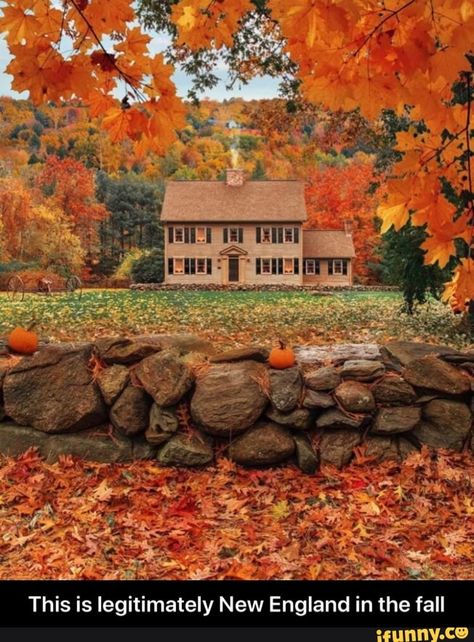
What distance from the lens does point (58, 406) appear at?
3.34 m

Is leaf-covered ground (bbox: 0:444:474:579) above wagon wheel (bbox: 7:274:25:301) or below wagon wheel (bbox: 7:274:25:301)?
below

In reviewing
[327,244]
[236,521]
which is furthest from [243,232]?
[236,521]

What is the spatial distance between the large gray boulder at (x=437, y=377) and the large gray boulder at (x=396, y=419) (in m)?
0.16

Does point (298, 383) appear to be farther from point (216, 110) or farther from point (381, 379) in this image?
point (216, 110)

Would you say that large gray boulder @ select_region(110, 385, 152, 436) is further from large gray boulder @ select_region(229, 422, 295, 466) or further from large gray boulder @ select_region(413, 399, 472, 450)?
large gray boulder @ select_region(413, 399, 472, 450)

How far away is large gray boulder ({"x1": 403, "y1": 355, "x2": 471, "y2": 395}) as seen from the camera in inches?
127

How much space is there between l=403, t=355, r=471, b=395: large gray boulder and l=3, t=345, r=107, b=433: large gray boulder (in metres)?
1.78

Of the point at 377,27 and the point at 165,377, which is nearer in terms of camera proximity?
the point at 377,27

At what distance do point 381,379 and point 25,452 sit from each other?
6.81 feet

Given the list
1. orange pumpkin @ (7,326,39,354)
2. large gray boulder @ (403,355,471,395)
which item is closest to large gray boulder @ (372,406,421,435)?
large gray boulder @ (403,355,471,395)

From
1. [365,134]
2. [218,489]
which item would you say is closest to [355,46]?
[218,489]

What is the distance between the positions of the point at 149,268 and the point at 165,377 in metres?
9.05

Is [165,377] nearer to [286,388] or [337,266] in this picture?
[286,388]

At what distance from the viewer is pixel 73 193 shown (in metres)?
11.5
